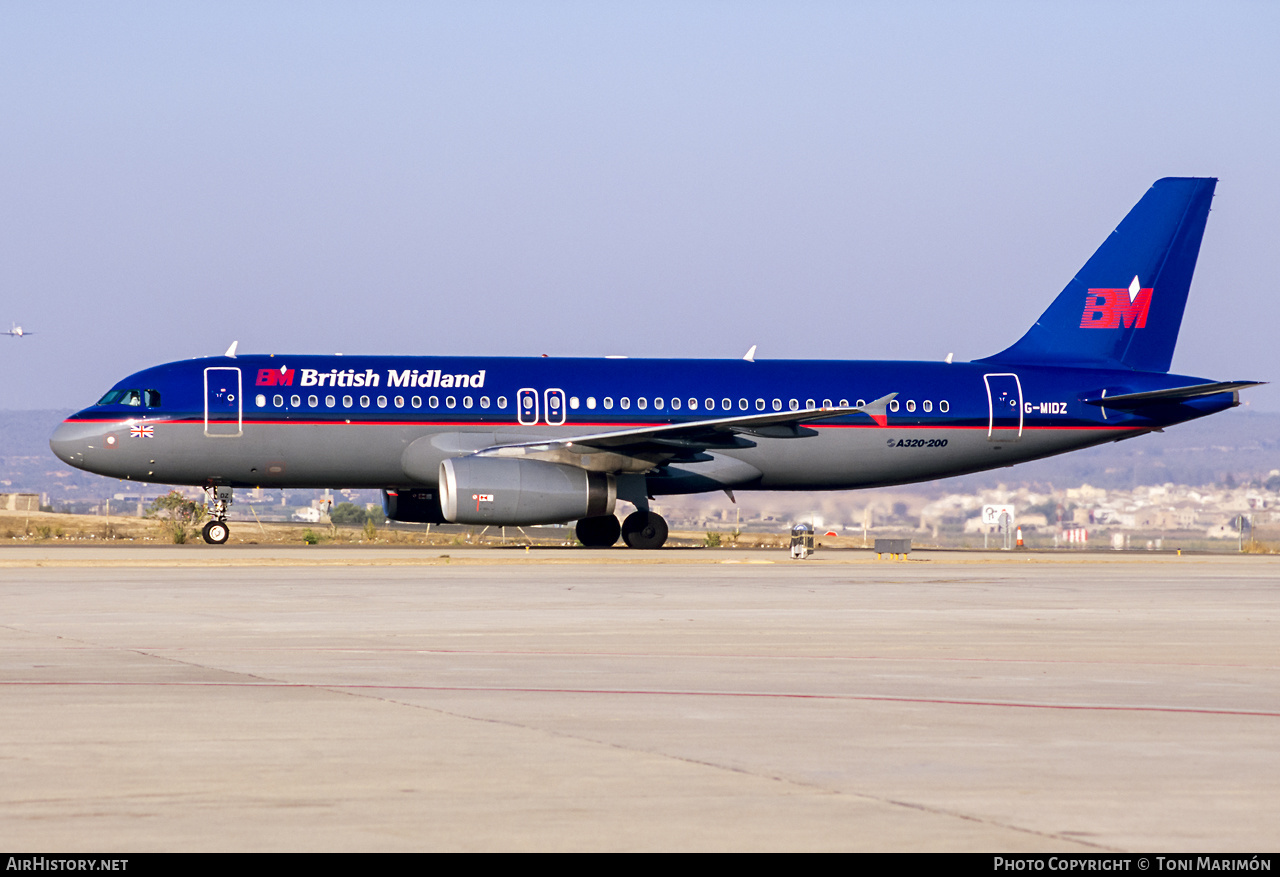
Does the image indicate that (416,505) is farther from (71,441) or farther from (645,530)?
(71,441)

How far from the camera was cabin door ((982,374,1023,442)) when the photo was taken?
3634 centimetres

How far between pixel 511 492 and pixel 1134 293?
16728 mm

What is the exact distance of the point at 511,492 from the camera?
1226 inches

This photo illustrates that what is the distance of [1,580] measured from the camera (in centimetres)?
2245

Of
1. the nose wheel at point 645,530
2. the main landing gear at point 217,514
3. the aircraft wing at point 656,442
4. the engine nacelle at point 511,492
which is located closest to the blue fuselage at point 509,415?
the aircraft wing at point 656,442

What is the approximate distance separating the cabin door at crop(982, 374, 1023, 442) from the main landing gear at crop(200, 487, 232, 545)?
17.3m

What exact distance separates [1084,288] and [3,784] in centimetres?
3426

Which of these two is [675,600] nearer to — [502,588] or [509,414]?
[502,588]

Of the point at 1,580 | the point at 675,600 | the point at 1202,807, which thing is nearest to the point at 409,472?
the point at 1,580

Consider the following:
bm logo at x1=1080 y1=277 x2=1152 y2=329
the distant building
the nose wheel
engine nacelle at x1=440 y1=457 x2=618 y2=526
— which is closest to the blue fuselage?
the nose wheel

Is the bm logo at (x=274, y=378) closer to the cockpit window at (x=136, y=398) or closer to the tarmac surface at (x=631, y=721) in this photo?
the cockpit window at (x=136, y=398)

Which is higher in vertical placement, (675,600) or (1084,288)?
(1084,288)
